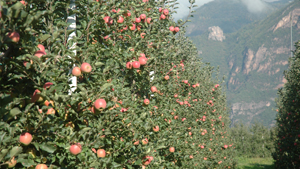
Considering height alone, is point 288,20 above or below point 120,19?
below

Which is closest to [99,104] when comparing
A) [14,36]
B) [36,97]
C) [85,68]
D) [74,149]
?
[85,68]

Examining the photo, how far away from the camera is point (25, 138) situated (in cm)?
186

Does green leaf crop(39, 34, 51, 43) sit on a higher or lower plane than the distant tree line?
higher

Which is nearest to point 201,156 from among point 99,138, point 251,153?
point 99,138

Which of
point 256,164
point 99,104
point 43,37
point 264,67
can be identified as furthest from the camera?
point 264,67

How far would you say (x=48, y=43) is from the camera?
2.19 m

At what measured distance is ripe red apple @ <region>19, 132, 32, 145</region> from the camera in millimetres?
1854

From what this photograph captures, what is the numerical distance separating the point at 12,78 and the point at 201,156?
8317 mm

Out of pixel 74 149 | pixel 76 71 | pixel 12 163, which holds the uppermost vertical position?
pixel 76 71

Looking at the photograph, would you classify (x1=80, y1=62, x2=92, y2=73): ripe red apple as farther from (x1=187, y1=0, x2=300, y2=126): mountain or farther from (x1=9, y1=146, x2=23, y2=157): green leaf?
(x1=187, y1=0, x2=300, y2=126): mountain

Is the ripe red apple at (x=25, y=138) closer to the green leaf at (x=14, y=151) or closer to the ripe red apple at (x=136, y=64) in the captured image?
the green leaf at (x=14, y=151)

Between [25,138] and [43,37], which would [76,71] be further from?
[25,138]

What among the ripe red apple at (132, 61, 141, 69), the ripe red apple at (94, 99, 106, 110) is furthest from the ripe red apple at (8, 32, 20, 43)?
the ripe red apple at (132, 61, 141, 69)

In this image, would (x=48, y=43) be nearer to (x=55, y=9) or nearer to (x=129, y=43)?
(x=55, y=9)
